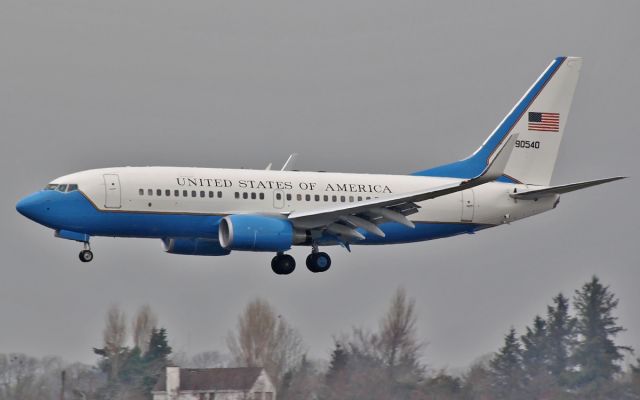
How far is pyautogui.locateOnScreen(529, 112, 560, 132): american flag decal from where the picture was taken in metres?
72.3

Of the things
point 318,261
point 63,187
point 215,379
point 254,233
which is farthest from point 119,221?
point 215,379

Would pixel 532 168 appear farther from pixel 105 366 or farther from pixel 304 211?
pixel 105 366

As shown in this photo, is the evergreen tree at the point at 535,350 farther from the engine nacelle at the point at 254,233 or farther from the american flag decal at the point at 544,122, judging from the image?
the engine nacelle at the point at 254,233

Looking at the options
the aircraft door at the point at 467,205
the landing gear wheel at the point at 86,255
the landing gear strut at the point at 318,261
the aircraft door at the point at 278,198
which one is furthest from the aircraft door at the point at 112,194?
the aircraft door at the point at 467,205

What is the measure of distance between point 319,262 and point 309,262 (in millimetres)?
488

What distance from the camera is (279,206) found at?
2522 inches

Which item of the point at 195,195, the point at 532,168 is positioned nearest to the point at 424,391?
the point at 532,168

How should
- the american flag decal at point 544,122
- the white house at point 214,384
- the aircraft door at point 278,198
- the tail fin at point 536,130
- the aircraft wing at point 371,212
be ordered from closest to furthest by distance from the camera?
the aircraft wing at point 371,212 < the aircraft door at point 278,198 < the tail fin at point 536,130 < the american flag decal at point 544,122 < the white house at point 214,384

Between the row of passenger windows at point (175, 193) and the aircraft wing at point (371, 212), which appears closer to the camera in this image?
the aircraft wing at point (371, 212)

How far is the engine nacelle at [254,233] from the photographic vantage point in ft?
203

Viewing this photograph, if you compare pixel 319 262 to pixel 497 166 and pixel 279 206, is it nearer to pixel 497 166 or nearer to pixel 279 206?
pixel 279 206

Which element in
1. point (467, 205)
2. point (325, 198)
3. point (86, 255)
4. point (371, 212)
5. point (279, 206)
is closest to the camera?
point (86, 255)

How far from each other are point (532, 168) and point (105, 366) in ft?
85.9

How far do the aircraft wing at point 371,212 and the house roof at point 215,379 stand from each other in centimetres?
1199
